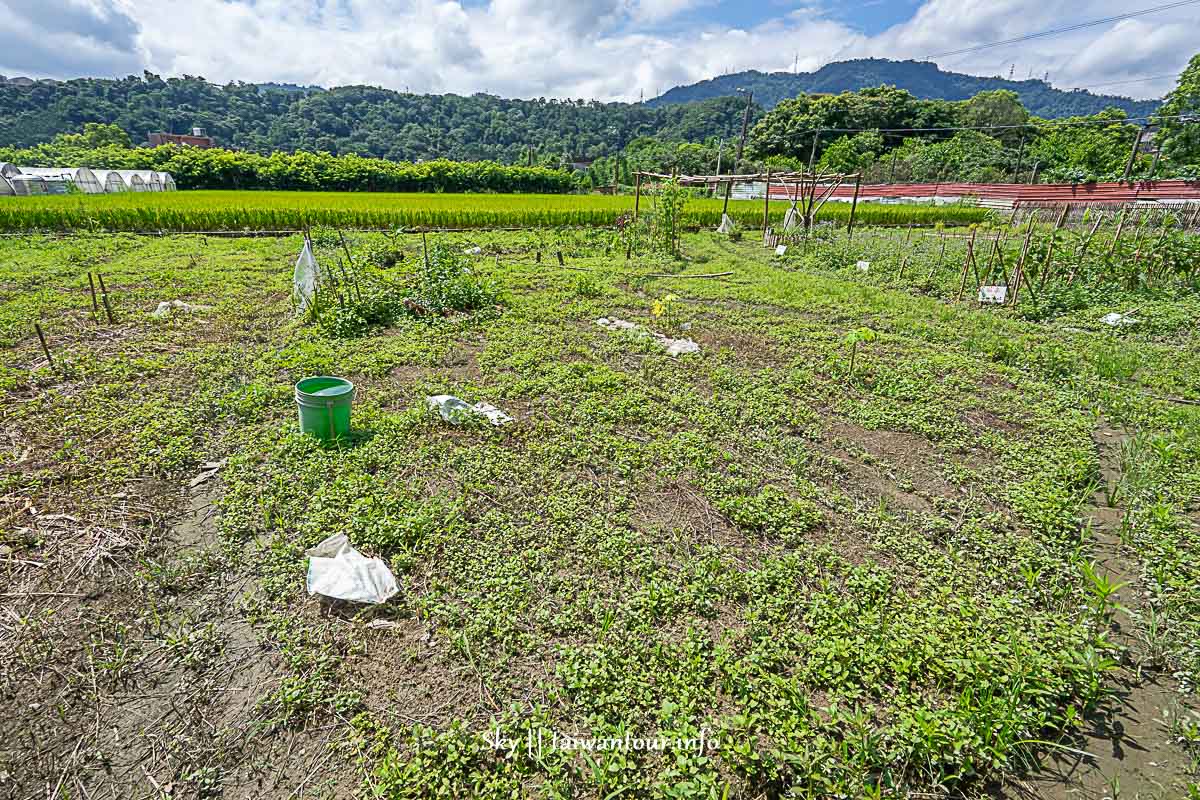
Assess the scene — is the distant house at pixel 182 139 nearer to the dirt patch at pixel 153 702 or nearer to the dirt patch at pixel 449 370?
the dirt patch at pixel 449 370

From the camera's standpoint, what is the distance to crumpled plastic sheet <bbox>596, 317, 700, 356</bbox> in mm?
6746

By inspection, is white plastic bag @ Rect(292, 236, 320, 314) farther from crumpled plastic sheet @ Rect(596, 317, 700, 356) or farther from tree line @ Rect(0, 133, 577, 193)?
tree line @ Rect(0, 133, 577, 193)

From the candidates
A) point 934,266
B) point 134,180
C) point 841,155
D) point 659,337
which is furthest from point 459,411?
point 841,155

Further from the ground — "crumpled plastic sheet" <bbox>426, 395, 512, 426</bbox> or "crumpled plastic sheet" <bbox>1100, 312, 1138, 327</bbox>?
"crumpled plastic sheet" <bbox>1100, 312, 1138, 327</bbox>

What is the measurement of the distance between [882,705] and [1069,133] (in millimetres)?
58962

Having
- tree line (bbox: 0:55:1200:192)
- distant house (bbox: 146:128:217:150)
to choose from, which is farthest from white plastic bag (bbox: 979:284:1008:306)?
distant house (bbox: 146:128:217:150)

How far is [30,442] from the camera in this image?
413cm

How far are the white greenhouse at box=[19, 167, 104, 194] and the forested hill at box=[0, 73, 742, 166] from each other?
179 ft

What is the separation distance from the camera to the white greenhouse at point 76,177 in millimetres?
27672

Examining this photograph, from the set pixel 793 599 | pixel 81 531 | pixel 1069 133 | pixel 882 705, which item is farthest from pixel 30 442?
pixel 1069 133

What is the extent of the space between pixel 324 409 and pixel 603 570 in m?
2.58

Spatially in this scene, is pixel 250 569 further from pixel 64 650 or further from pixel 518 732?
pixel 518 732

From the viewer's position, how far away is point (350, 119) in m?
99.2

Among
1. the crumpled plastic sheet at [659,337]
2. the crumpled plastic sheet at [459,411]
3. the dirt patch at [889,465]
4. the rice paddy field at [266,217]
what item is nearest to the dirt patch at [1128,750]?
the dirt patch at [889,465]
